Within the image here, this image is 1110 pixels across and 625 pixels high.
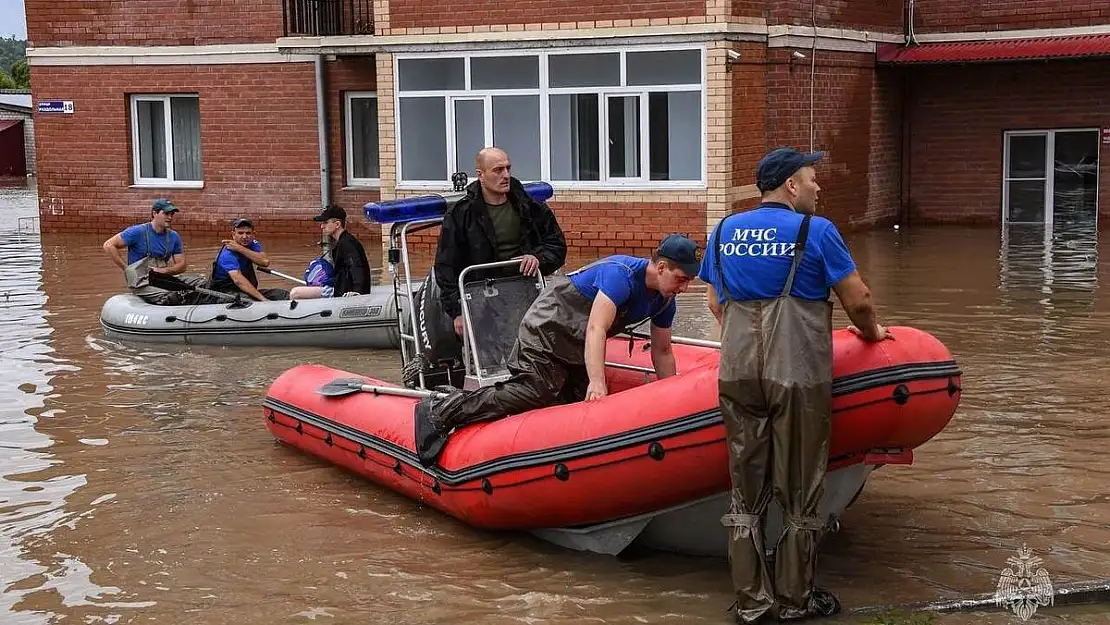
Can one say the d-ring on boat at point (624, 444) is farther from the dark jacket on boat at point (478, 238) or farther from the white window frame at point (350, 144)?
the white window frame at point (350, 144)

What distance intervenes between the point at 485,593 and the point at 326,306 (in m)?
6.56

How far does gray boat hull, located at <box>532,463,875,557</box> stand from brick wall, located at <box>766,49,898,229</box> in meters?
12.7

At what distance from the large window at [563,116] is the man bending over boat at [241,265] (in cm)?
626

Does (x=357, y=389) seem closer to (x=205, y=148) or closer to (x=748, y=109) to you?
(x=748, y=109)

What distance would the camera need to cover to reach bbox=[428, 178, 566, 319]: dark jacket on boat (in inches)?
324

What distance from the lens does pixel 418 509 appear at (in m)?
7.75

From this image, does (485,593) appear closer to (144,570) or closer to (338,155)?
(144,570)

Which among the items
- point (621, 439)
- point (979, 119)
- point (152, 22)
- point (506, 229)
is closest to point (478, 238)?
point (506, 229)

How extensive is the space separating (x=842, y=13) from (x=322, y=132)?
7942 millimetres

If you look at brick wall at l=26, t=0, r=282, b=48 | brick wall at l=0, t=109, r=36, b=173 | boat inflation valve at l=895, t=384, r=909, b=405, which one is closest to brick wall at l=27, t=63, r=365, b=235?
brick wall at l=26, t=0, r=282, b=48

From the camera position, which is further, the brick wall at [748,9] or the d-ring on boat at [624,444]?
the brick wall at [748,9]

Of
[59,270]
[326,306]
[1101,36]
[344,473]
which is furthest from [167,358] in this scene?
[1101,36]

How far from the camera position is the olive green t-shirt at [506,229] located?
8422 mm

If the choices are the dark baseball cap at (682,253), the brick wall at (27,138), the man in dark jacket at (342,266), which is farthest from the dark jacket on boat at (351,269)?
the brick wall at (27,138)
